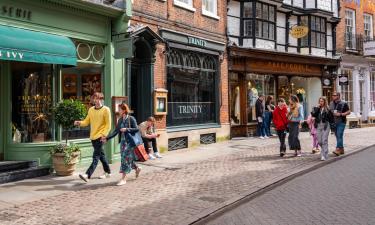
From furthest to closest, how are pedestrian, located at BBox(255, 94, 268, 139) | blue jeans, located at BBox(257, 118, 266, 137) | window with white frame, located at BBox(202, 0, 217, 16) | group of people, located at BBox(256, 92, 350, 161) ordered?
1. blue jeans, located at BBox(257, 118, 266, 137)
2. pedestrian, located at BBox(255, 94, 268, 139)
3. window with white frame, located at BBox(202, 0, 217, 16)
4. group of people, located at BBox(256, 92, 350, 161)

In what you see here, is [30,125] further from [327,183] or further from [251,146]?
[251,146]

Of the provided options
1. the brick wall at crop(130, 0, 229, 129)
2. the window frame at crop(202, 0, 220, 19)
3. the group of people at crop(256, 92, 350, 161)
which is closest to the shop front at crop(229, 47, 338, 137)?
the brick wall at crop(130, 0, 229, 129)

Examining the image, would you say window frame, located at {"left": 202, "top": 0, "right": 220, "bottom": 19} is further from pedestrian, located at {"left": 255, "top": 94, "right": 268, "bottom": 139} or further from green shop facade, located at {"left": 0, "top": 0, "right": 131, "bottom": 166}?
green shop facade, located at {"left": 0, "top": 0, "right": 131, "bottom": 166}

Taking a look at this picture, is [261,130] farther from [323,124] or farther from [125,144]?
[125,144]

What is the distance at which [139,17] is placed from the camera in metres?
13.0

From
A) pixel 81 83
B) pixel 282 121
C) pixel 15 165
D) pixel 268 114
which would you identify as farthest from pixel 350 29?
pixel 15 165

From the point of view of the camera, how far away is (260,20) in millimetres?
19516

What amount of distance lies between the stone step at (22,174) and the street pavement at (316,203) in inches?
188

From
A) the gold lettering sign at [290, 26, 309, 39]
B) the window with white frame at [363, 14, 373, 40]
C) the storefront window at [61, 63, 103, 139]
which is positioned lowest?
the storefront window at [61, 63, 103, 139]

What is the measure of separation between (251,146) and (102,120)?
785cm

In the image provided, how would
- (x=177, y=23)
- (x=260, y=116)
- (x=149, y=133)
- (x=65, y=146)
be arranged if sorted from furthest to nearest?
(x=260, y=116) < (x=177, y=23) < (x=149, y=133) < (x=65, y=146)

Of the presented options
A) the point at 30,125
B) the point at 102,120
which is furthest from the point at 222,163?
the point at 30,125

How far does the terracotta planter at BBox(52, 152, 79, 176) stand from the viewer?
9656 mm

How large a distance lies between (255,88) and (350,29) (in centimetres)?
1019
